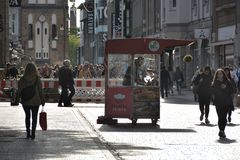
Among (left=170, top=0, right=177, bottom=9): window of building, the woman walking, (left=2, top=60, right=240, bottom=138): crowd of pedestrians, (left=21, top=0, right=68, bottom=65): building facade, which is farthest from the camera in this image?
(left=21, top=0, right=68, bottom=65): building facade

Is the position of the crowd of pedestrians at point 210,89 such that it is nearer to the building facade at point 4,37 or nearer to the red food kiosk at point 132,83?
the red food kiosk at point 132,83

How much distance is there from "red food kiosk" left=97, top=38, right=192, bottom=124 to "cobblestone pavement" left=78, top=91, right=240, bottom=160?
1.35 feet

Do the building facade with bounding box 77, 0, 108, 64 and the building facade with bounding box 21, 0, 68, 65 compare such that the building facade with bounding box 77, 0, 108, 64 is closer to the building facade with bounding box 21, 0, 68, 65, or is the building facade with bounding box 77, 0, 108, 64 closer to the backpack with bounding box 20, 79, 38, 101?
the building facade with bounding box 21, 0, 68, 65

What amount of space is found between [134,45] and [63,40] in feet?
357

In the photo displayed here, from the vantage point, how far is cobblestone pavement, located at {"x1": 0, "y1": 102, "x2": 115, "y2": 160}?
15227mm

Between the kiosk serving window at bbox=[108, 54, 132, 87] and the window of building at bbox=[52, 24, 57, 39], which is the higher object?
the window of building at bbox=[52, 24, 57, 39]

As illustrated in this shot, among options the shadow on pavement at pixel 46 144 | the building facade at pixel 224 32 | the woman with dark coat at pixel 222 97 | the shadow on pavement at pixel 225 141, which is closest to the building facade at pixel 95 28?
Result: the building facade at pixel 224 32

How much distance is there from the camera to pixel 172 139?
62.5 feet

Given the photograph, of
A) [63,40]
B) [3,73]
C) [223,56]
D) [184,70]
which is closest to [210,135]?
[3,73]

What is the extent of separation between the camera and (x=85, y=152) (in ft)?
52.2

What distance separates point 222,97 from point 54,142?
443 centimetres

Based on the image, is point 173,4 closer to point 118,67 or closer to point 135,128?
point 118,67

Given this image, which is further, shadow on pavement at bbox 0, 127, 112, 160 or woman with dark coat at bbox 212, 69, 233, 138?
woman with dark coat at bbox 212, 69, 233, 138

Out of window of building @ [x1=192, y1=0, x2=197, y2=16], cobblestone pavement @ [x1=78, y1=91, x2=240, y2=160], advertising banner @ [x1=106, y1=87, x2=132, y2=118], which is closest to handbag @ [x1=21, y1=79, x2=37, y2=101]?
cobblestone pavement @ [x1=78, y1=91, x2=240, y2=160]
